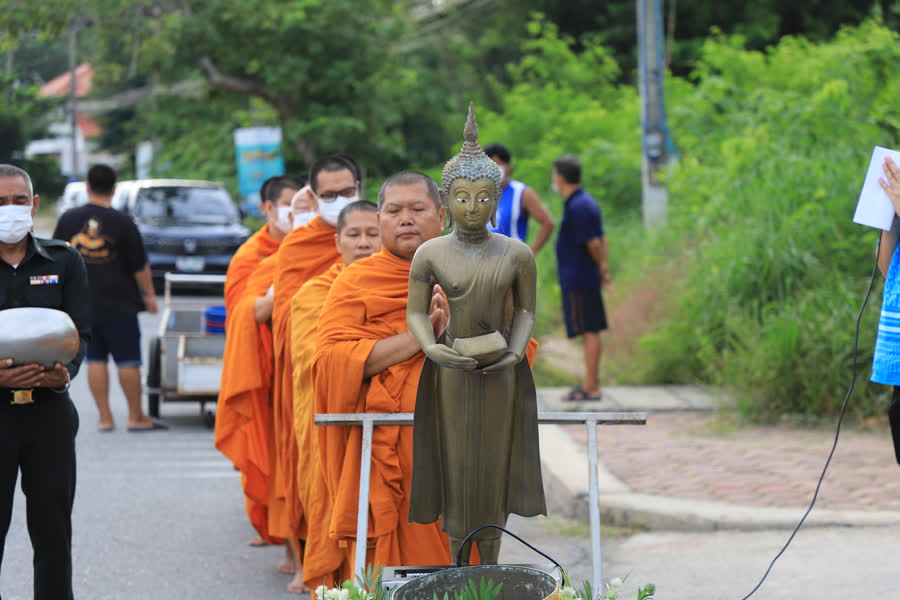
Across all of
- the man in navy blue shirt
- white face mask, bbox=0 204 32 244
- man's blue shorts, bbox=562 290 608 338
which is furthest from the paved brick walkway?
white face mask, bbox=0 204 32 244

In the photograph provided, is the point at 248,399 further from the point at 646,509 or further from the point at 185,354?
the point at 185,354

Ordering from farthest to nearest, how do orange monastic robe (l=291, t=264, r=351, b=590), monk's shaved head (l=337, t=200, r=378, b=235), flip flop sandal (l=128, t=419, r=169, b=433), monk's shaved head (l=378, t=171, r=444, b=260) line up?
flip flop sandal (l=128, t=419, r=169, b=433) → monk's shaved head (l=337, t=200, r=378, b=235) → orange monastic robe (l=291, t=264, r=351, b=590) → monk's shaved head (l=378, t=171, r=444, b=260)

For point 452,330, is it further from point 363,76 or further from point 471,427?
point 363,76

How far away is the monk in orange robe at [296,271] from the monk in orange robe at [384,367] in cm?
132

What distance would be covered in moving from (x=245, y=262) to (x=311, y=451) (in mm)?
1832

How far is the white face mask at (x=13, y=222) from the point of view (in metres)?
4.27

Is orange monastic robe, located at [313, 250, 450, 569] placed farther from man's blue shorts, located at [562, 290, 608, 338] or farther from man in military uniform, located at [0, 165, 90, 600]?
man's blue shorts, located at [562, 290, 608, 338]

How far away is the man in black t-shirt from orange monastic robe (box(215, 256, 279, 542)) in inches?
148

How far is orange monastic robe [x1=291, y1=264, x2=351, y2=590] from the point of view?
4.34m

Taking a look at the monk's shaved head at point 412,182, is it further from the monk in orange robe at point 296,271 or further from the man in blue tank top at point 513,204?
the man in blue tank top at point 513,204

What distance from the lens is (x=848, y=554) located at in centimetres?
546

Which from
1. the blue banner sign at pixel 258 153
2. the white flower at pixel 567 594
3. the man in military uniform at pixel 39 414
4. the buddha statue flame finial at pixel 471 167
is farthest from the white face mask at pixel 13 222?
the blue banner sign at pixel 258 153

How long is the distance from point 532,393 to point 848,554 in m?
2.73

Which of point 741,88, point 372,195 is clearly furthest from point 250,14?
point 741,88
